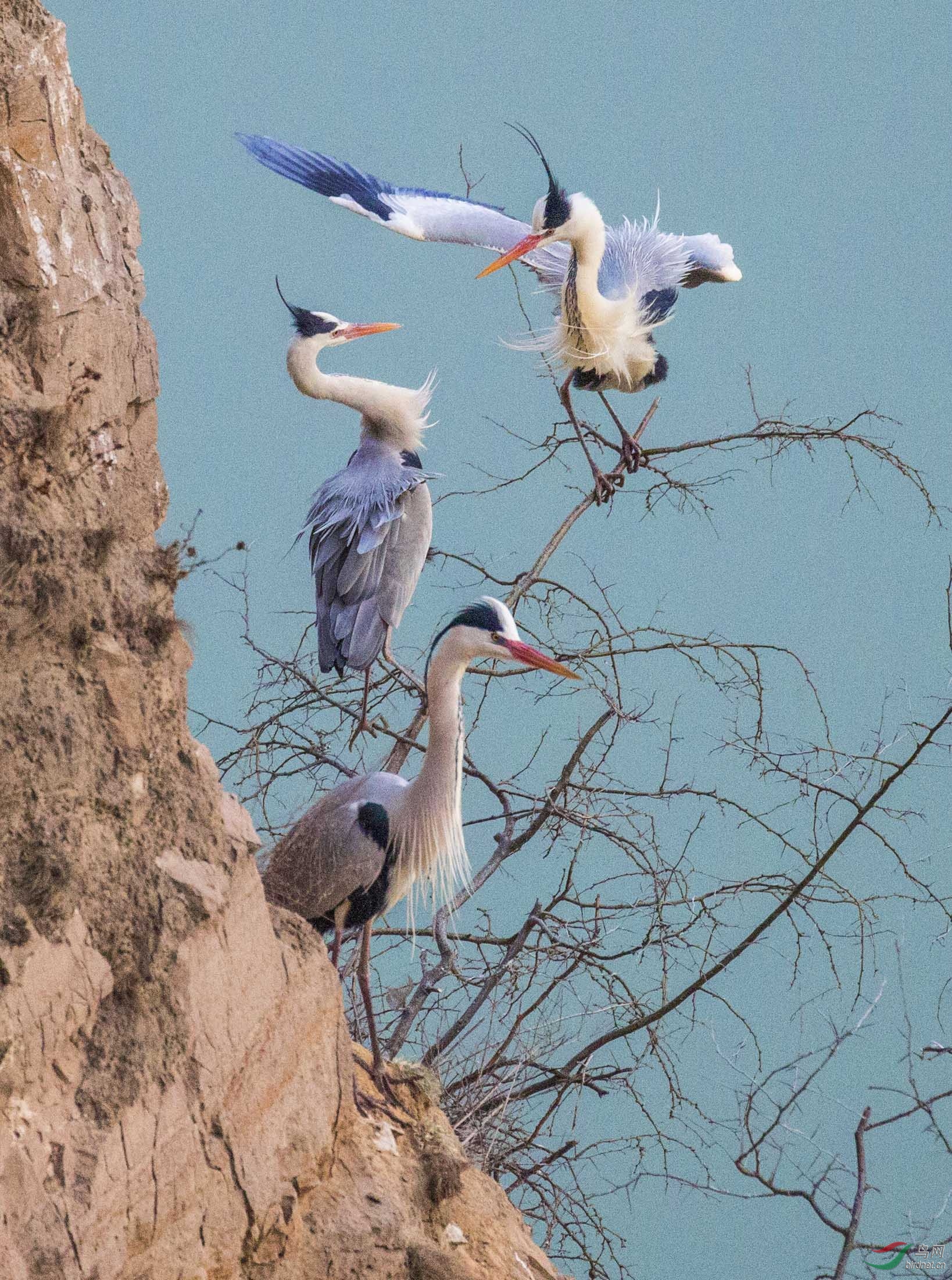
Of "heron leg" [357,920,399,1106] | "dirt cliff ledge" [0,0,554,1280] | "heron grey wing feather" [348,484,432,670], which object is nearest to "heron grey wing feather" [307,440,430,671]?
"heron grey wing feather" [348,484,432,670]

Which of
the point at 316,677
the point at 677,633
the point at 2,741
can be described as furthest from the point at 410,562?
the point at 2,741

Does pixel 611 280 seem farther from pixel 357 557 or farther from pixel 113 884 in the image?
pixel 113 884

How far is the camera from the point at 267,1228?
5.39ft

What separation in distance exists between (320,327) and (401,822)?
1.03 meters

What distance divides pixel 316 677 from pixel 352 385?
570mm

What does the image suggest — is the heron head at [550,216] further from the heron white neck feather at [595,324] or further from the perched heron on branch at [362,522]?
the perched heron on branch at [362,522]

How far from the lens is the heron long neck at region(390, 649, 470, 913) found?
2184 millimetres

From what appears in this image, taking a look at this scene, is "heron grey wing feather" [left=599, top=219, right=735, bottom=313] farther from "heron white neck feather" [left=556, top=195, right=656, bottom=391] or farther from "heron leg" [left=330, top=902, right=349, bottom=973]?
"heron leg" [left=330, top=902, right=349, bottom=973]

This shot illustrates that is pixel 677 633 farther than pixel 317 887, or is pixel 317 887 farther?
pixel 677 633

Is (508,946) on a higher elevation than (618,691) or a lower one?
lower

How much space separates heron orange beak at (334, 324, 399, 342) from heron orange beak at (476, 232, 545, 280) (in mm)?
253

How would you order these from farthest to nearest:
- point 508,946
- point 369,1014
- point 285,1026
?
point 508,946 < point 369,1014 < point 285,1026

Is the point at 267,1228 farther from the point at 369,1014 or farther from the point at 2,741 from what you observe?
the point at 2,741

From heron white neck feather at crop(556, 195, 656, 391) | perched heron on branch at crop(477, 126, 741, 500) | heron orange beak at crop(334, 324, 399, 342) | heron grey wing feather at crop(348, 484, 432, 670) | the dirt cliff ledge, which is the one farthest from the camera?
heron white neck feather at crop(556, 195, 656, 391)
